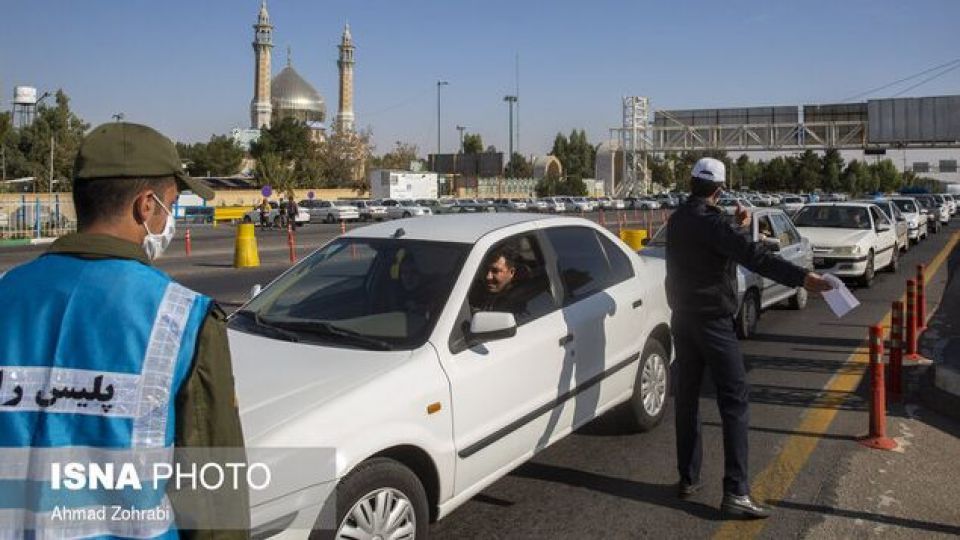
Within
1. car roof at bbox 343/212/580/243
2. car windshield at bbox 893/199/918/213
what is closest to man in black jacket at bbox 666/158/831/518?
car roof at bbox 343/212/580/243

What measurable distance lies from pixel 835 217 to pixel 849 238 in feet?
5.32

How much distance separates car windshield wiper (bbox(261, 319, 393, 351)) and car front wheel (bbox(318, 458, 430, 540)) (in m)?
0.68

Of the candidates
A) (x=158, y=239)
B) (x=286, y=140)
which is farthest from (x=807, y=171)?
(x=158, y=239)

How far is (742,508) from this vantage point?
14.4ft

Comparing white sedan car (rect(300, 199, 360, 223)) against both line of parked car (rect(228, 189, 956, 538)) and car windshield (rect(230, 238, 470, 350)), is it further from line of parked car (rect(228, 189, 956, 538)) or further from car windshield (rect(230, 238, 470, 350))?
car windshield (rect(230, 238, 470, 350))

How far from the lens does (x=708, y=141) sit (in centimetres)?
6206

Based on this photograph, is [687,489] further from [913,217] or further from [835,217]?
[913,217]

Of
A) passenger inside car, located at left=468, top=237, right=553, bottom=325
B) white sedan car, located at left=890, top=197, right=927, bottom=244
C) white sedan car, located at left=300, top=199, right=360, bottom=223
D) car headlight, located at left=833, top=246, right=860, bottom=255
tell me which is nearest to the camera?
passenger inside car, located at left=468, top=237, right=553, bottom=325

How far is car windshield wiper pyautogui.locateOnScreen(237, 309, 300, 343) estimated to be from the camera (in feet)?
13.4

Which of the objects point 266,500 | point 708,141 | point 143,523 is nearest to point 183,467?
point 143,523

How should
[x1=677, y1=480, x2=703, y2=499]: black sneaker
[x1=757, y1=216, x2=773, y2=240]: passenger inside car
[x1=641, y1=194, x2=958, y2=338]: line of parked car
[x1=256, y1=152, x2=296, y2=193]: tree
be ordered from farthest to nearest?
[x1=256, y1=152, x2=296, y2=193]: tree, [x1=757, y1=216, x2=773, y2=240]: passenger inside car, [x1=641, y1=194, x2=958, y2=338]: line of parked car, [x1=677, y1=480, x2=703, y2=499]: black sneaker

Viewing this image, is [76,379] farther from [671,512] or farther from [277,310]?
[671,512]

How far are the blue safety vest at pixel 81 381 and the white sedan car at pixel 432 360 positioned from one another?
3.81ft

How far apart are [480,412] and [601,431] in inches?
90.1
